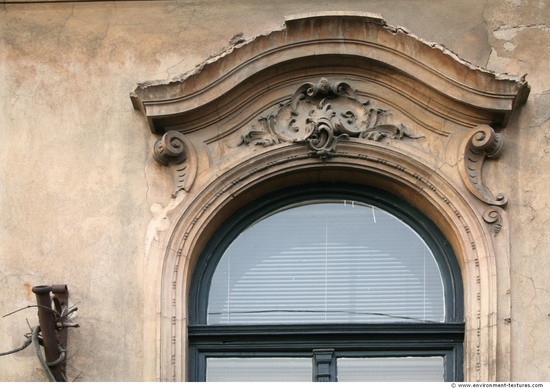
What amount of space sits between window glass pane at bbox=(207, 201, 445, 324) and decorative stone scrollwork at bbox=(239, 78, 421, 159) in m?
0.55

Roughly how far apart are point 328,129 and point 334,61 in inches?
21.0

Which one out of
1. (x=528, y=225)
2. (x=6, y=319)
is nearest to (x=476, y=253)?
(x=528, y=225)

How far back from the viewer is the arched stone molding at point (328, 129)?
39.8ft

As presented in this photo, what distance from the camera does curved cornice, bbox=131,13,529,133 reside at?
12.2 meters

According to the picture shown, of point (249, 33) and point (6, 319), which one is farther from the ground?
point (249, 33)

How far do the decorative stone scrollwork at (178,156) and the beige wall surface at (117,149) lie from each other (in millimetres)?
92

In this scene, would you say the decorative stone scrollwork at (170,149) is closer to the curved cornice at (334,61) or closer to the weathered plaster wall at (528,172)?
the curved cornice at (334,61)

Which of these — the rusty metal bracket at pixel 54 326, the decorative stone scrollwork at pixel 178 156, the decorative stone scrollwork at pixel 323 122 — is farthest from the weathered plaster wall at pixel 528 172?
the rusty metal bracket at pixel 54 326

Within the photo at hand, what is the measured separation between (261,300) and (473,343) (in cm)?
152

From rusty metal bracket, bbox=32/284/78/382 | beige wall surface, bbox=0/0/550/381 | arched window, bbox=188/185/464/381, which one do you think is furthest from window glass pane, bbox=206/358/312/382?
rusty metal bracket, bbox=32/284/78/382

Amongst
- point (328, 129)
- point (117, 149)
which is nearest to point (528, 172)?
point (328, 129)

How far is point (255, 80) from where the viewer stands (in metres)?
12.5

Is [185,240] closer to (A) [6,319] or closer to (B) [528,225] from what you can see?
(A) [6,319]

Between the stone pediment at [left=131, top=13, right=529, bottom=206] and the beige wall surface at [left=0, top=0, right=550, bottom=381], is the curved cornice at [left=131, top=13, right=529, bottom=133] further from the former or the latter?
the beige wall surface at [left=0, top=0, right=550, bottom=381]
